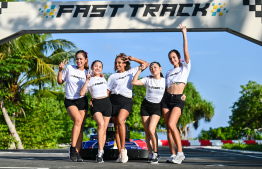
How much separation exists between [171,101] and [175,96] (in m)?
0.12

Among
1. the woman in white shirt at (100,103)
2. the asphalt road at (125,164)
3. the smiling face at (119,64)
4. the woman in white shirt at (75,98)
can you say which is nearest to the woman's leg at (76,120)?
the woman in white shirt at (75,98)

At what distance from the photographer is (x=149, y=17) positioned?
37.4ft

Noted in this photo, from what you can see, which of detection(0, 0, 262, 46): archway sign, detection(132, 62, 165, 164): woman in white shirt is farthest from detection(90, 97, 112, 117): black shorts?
detection(0, 0, 262, 46): archway sign

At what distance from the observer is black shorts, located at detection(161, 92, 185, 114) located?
313 inches

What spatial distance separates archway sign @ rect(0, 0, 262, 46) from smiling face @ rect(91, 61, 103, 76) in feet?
11.0

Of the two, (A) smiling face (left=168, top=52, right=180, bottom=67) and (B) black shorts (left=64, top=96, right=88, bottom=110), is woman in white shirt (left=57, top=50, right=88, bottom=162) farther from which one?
(A) smiling face (left=168, top=52, right=180, bottom=67)

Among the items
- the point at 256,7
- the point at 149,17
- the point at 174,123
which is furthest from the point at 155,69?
the point at 256,7

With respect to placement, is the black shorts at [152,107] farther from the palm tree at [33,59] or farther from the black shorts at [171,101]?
the palm tree at [33,59]

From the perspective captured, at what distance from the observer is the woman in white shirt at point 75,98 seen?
813 centimetres

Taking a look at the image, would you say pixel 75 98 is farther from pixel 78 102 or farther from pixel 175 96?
→ pixel 175 96

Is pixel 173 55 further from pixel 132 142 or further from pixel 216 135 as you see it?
pixel 216 135

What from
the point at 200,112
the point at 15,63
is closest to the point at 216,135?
the point at 200,112

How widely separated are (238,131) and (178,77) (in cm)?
3932

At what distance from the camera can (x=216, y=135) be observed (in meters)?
50.6
